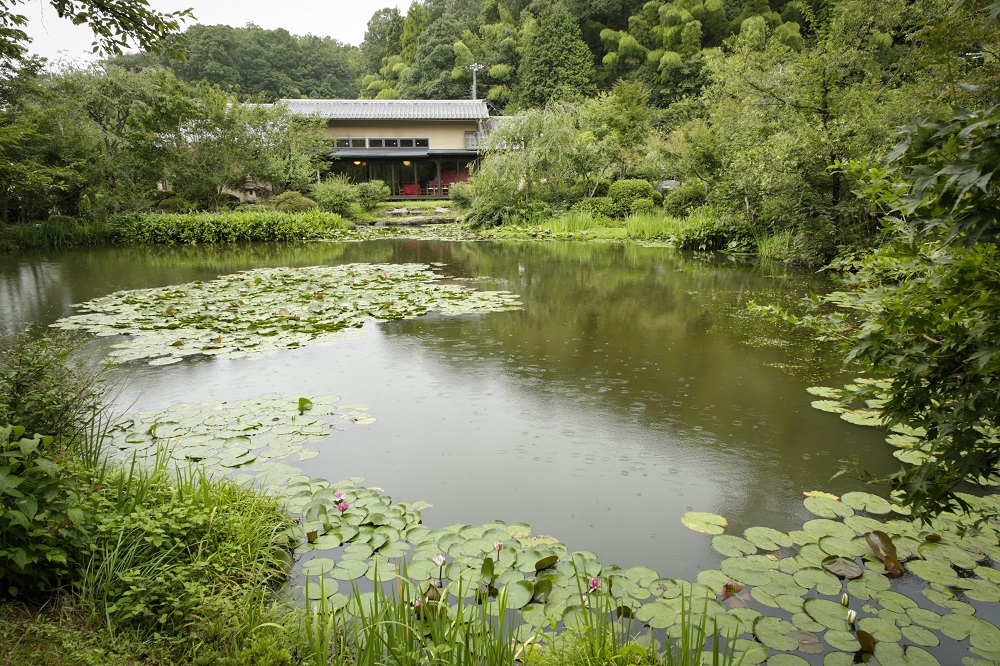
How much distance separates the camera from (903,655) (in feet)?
6.37

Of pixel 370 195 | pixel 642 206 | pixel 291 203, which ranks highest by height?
pixel 370 195

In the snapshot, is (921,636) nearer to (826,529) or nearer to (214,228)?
Result: (826,529)

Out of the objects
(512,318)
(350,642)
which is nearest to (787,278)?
(512,318)

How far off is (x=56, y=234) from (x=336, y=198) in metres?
8.81

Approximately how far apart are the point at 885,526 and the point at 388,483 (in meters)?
2.36

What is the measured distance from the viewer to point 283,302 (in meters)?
7.59

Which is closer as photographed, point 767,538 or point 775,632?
point 775,632

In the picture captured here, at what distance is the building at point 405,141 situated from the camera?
95.6 ft

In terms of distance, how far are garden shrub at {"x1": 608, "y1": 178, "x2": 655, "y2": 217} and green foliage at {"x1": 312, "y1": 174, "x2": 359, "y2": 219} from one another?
30.9 feet

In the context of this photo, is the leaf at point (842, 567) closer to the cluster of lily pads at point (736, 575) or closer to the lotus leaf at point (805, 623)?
the cluster of lily pads at point (736, 575)

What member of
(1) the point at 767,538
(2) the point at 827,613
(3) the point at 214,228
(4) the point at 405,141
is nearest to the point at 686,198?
(3) the point at 214,228

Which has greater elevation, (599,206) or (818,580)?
(599,206)

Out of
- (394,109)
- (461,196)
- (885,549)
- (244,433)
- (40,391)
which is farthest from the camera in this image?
(394,109)

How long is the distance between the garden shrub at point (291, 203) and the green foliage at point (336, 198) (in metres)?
0.93
